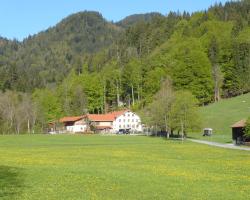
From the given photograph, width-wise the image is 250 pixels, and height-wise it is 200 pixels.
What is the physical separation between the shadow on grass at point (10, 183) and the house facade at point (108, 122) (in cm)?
13659

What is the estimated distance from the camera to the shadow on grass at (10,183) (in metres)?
21.7

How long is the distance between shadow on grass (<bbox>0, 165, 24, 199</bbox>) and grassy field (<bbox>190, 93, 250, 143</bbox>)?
249 ft

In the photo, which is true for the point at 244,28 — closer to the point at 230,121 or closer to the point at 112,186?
the point at 230,121

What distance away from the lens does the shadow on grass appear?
2168 centimetres

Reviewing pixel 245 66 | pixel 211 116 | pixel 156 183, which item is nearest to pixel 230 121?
pixel 211 116

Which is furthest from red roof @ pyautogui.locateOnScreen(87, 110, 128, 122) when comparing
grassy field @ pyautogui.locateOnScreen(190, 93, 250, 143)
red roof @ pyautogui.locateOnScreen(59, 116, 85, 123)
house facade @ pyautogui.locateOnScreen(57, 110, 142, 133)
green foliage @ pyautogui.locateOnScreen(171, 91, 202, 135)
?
green foliage @ pyautogui.locateOnScreen(171, 91, 202, 135)

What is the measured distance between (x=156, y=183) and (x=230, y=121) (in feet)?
307

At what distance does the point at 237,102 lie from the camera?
13750 cm

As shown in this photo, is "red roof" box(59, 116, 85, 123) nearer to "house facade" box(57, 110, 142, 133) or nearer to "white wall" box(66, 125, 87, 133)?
"house facade" box(57, 110, 142, 133)

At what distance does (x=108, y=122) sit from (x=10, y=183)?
147368 millimetres

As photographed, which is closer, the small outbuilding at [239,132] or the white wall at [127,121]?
the small outbuilding at [239,132]

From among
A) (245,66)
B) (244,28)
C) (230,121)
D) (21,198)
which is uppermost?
(244,28)

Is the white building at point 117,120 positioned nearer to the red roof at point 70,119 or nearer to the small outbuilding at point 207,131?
the red roof at point 70,119

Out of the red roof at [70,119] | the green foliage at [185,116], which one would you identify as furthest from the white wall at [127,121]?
the green foliage at [185,116]
